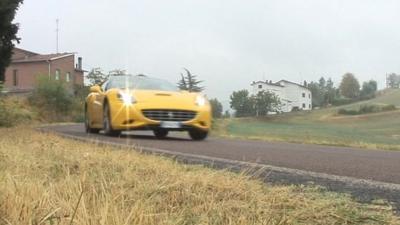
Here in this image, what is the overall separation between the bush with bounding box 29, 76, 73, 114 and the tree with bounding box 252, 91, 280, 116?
139 ft

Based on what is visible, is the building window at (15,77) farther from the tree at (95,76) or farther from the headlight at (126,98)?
the headlight at (126,98)

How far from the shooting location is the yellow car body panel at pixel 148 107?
32.4 feet

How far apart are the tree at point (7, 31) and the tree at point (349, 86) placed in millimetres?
112104

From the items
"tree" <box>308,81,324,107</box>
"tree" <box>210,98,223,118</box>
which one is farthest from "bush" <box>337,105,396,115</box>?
"tree" <box>308,81,324,107</box>

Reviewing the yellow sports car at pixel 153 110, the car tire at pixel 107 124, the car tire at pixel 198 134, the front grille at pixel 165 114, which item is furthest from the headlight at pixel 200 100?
the car tire at pixel 107 124

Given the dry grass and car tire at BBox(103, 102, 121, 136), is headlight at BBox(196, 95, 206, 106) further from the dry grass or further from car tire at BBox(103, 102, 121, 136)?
the dry grass

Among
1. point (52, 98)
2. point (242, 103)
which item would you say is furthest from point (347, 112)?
point (52, 98)

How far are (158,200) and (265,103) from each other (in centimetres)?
8079

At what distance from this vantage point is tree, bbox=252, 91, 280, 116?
83.7 metres

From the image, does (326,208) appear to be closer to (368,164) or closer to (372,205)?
(372,205)

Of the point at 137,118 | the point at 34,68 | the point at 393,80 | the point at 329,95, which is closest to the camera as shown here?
the point at 137,118

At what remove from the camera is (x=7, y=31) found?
40.3ft

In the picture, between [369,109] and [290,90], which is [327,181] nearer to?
[369,109]

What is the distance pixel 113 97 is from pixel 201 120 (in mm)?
1572
